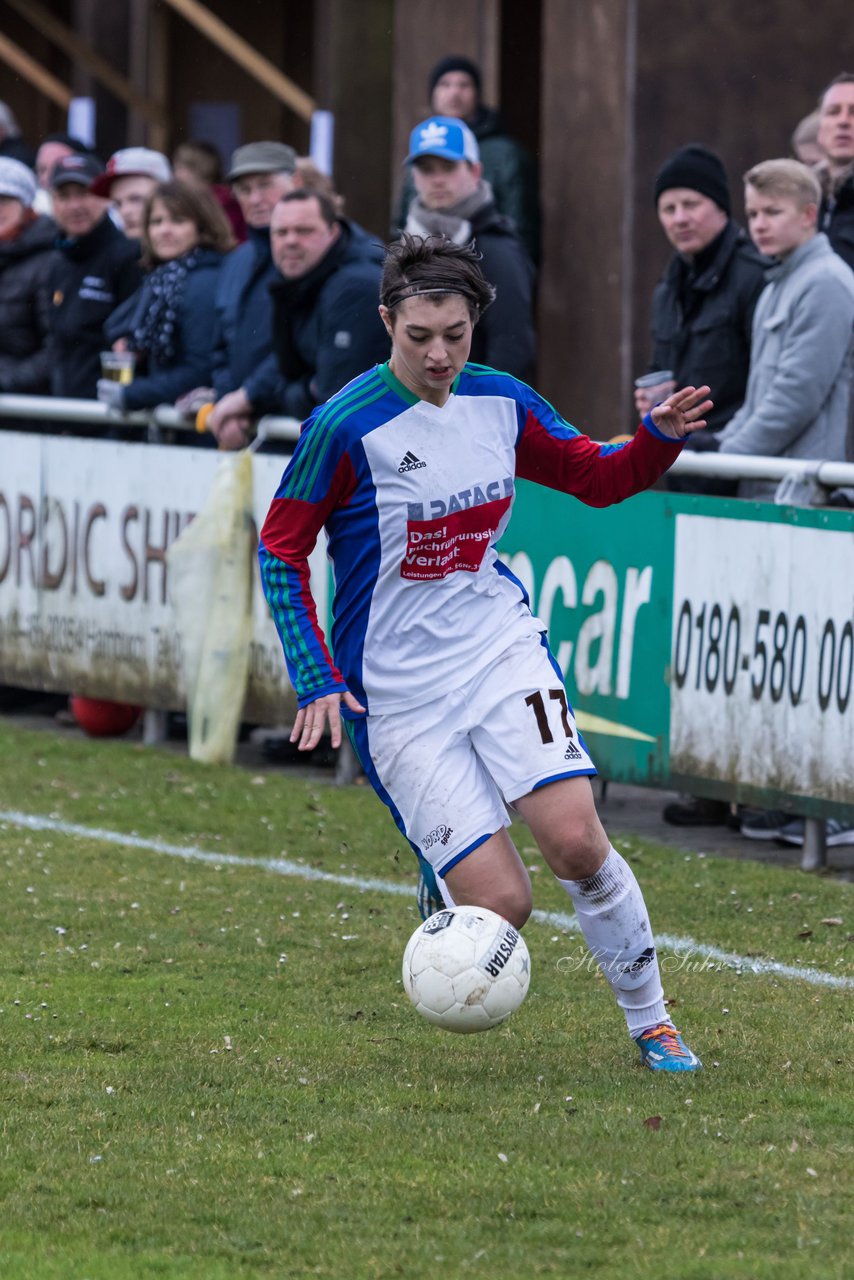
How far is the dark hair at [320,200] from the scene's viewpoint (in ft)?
34.7

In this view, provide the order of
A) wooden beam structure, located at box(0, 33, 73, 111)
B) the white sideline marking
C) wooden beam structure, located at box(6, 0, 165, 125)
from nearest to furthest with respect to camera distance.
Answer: the white sideline marking, wooden beam structure, located at box(6, 0, 165, 125), wooden beam structure, located at box(0, 33, 73, 111)

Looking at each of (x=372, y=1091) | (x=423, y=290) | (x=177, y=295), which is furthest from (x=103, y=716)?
(x=423, y=290)

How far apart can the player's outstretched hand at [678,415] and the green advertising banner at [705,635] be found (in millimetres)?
2653

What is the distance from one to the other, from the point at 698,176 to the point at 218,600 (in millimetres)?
3120

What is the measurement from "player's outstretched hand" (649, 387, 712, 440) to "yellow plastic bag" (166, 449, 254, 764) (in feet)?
17.2

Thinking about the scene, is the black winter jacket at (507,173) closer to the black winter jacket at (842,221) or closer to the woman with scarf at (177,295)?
the woman with scarf at (177,295)

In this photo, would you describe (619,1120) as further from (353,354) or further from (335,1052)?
(353,354)

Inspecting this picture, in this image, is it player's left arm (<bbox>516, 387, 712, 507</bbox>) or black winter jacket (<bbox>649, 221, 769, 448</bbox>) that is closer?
player's left arm (<bbox>516, 387, 712, 507</bbox>)

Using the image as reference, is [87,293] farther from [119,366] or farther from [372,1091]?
[372,1091]

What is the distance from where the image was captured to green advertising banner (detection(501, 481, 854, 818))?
8820 mm

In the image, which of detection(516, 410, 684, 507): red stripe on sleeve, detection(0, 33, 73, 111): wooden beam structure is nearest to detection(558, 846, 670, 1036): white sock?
detection(516, 410, 684, 507): red stripe on sleeve

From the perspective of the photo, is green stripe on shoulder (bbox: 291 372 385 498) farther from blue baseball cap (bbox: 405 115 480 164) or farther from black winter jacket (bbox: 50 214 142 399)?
black winter jacket (bbox: 50 214 142 399)

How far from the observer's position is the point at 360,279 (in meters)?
10.6

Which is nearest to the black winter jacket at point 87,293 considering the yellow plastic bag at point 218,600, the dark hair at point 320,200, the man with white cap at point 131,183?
the man with white cap at point 131,183
